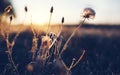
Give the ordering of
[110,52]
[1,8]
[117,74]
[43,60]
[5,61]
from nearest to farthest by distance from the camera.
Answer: [43,60], [117,74], [5,61], [110,52], [1,8]

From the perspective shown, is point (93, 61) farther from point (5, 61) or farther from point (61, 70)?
point (61, 70)

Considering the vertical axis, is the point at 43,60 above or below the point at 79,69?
above

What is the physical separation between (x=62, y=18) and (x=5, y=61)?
8.38 ft

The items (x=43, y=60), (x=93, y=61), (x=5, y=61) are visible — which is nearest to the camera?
(x=43, y=60)

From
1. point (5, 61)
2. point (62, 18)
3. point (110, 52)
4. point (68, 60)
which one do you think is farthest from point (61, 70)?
point (110, 52)

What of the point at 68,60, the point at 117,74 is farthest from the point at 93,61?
the point at 117,74

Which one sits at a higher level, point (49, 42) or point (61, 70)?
point (49, 42)

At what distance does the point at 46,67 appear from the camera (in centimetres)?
582

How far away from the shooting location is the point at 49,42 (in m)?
5.52

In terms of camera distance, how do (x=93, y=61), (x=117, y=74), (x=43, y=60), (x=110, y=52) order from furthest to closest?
(x=110, y=52) < (x=93, y=61) < (x=117, y=74) < (x=43, y=60)

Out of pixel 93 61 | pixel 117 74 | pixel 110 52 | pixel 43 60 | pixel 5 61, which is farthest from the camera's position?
pixel 110 52

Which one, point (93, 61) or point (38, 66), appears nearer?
point (38, 66)

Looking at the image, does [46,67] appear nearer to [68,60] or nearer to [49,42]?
[49,42]

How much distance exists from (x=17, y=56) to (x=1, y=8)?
15.1m
